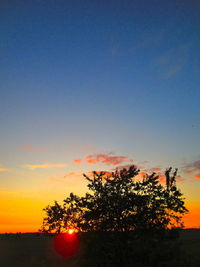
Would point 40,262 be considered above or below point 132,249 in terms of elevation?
below

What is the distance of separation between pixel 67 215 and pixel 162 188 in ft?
19.6

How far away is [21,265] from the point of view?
93.6ft

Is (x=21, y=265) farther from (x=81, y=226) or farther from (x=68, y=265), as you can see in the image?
(x=81, y=226)

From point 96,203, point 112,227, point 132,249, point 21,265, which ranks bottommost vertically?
point 21,265

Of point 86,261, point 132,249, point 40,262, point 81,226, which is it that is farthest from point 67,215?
point 40,262

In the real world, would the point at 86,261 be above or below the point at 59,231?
below

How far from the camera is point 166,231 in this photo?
51.2 feet

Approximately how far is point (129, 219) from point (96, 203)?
2171 mm

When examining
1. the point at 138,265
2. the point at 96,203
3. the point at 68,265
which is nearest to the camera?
the point at 138,265

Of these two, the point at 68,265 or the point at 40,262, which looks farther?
the point at 40,262

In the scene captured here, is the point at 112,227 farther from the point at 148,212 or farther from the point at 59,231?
the point at 59,231

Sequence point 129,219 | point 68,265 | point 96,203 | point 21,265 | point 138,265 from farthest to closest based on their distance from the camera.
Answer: point 21,265 < point 68,265 < point 96,203 < point 129,219 < point 138,265

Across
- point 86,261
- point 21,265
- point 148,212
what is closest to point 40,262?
point 21,265

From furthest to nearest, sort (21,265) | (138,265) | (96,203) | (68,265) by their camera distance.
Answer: (21,265)
(68,265)
(96,203)
(138,265)
